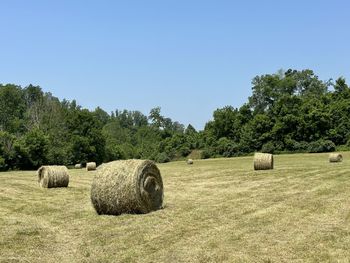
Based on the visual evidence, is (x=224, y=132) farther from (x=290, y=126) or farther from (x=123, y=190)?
(x=123, y=190)

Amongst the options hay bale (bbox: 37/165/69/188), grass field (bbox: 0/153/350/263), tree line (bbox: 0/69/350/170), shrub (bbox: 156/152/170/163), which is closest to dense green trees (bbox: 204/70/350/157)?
tree line (bbox: 0/69/350/170)

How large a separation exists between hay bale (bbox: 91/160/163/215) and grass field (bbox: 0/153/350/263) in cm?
43

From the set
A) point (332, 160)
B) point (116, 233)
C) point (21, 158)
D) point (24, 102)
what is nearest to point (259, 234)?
point (116, 233)

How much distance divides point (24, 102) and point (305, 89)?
69488 millimetres

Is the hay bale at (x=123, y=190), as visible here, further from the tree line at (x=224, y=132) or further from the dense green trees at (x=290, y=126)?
the dense green trees at (x=290, y=126)

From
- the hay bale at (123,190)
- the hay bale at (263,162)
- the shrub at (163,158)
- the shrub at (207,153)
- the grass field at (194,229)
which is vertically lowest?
the grass field at (194,229)

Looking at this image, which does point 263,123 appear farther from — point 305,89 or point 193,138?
point 305,89

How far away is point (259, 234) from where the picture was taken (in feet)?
35.1

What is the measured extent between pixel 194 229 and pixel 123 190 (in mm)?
3319

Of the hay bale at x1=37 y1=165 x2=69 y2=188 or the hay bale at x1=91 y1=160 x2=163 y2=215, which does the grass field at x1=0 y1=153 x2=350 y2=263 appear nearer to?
the hay bale at x1=91 y1=160 x2=163 y2=215

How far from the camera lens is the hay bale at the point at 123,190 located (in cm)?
1398

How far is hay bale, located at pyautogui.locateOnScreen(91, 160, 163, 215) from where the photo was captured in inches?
550

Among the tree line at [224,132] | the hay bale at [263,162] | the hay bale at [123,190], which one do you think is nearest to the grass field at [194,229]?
the hay bale at [123,190]

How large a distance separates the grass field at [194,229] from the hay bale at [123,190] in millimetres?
428
